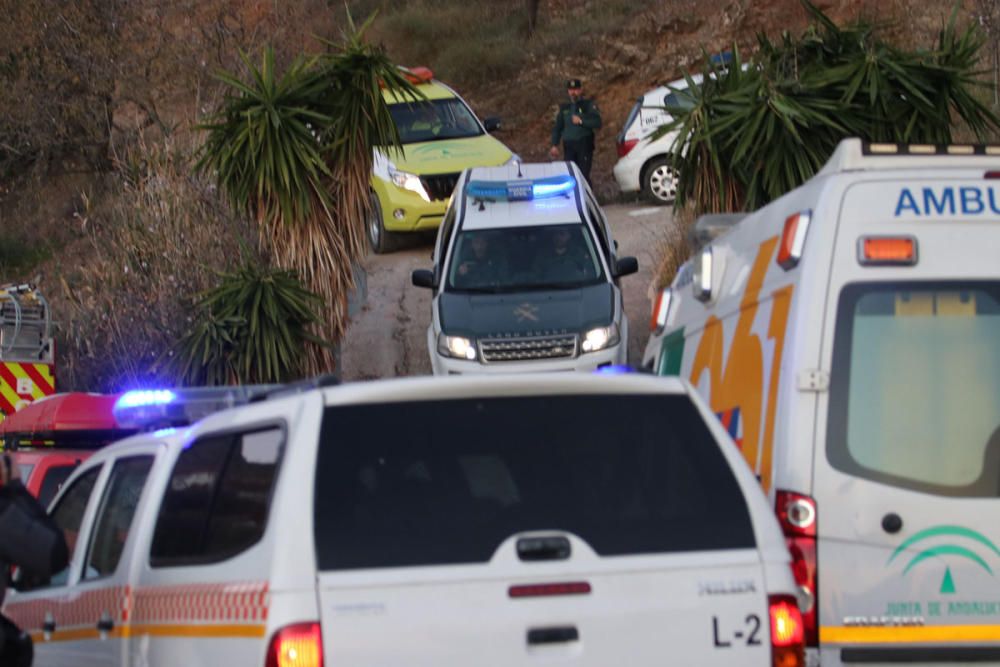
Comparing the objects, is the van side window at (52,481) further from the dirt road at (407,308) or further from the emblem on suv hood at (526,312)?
the dirt road at (407,308)

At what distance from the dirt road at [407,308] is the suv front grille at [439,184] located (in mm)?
1067

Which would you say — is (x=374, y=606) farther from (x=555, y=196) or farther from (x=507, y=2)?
(x=507, y=2)

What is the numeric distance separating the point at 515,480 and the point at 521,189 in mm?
12374

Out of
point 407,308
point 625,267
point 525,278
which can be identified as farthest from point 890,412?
point 407,308

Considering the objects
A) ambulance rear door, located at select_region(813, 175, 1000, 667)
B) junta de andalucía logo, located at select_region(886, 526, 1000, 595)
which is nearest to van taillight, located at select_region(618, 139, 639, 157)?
ambulance rear door, located at select_region(813, 175, 1000, 667)

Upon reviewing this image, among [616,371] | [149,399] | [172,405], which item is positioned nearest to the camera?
[616,371]

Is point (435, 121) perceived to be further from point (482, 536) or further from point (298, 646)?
point (298, 646)

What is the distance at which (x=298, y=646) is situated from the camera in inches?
170

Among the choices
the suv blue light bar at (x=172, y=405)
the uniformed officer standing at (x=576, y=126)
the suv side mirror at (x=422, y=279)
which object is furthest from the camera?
the uniformed officer standing at (x=576, y=126)

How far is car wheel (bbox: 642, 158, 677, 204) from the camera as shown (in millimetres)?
23938

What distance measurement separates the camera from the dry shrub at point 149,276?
1756 centimetres

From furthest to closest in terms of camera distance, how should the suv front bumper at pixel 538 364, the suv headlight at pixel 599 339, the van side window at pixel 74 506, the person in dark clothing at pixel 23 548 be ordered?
1. the suv headlight at pixel 599 339
2. the suv front bumper at pixel 538 364
3. the van side window at pixel 74 506
4. the person in dark clothing at pixel 23 548

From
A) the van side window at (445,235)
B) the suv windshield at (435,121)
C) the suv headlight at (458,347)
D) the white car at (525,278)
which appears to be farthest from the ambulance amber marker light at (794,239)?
the suv windshield at (435,121)

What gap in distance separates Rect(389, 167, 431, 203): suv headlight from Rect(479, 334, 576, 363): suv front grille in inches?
252
